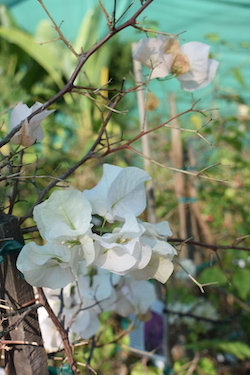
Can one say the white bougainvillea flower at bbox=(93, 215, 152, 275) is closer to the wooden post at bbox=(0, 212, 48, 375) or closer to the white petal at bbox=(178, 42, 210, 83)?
the wooden post at bbox=(0, 212, 48, 375)

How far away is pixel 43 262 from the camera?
1.52ft

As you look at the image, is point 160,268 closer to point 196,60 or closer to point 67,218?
point 67,218

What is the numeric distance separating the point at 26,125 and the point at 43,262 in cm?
14

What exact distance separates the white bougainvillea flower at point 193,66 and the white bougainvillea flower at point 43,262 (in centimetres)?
32

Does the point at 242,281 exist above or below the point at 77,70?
below

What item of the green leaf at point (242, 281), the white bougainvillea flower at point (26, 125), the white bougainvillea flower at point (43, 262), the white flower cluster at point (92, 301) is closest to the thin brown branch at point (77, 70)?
the white bougainvillea flower at point (26, 125)

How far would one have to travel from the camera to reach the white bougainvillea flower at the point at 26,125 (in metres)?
0.51

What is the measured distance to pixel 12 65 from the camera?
22.4ft

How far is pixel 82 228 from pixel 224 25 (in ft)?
13.8

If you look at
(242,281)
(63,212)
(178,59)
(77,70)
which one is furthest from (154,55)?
(242,281)

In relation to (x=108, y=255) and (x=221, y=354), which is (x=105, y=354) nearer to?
(x=221, y=354)

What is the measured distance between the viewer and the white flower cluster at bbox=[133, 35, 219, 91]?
66 cm

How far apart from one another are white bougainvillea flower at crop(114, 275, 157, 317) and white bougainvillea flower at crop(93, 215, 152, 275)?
1.14 feet

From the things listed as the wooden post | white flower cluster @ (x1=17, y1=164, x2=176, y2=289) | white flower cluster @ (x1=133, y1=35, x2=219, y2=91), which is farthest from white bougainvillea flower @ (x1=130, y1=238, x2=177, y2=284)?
white flower cluster @ (x1=133, y1=35, x2=219, y2=91)
